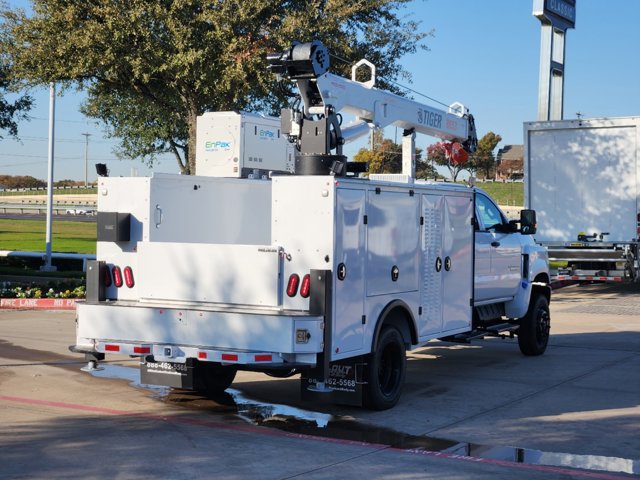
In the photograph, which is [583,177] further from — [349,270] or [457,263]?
[349,270]

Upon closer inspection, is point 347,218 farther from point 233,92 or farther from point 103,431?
point 233,92

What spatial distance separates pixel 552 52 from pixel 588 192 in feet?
24.4

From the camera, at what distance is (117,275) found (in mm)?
9547

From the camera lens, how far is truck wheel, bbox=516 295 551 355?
1376cm

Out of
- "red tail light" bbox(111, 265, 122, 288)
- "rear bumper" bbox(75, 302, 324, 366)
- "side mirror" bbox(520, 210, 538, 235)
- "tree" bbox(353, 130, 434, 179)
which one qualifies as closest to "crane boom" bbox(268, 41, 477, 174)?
"rear bumper" bbox(75, 302, 324, 366)

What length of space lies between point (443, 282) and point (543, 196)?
13.6m

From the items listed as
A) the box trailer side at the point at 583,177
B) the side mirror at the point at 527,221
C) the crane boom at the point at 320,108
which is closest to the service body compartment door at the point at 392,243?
the crane boom at the point at 320,108

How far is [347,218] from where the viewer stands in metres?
8.85

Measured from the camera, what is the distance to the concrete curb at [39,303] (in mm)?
19031

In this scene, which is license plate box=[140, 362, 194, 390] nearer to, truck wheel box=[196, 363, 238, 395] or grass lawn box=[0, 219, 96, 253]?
truck wheel box=[196, 363, 238, 395]

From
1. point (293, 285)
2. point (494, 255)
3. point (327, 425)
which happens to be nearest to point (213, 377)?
point (327, 425)

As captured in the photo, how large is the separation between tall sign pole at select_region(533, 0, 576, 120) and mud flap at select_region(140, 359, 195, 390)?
21.2m

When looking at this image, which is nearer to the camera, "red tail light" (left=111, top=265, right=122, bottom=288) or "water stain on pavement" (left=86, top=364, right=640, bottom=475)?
"water stain on pavement" (left=86, top=364, right=640, bottom=475)

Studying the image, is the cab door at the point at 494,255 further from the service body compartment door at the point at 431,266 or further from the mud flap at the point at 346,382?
the mud flap at the point at 346,382
